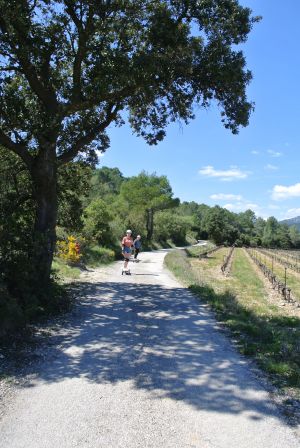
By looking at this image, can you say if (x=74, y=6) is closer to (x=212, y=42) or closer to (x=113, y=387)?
(x=212, y=42)

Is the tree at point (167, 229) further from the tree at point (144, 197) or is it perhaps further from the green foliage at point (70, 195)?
the green foliage at point (70, 195)

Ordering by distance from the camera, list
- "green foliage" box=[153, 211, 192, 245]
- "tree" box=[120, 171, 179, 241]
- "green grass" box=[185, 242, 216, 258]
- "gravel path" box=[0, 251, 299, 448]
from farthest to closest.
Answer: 1. "green foliage" box=[153, 211, 192, 245]
2. "tree" box=[120, 171, 179, 241]
3. "green grass" box=[185, 242, 216, 258]
4. "gravel path" box=[0, 251, 299, 448]

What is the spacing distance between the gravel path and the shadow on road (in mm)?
15

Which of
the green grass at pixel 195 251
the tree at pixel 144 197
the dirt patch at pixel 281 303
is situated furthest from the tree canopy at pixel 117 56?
the tree at pixel 144 197

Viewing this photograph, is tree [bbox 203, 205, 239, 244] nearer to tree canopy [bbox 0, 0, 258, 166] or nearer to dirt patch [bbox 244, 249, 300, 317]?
dirt patch [bbox 244, 249, 300, 317]

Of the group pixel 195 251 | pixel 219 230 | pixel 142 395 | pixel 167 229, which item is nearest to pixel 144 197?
pixel 195 251

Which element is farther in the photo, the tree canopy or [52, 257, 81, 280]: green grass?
[52, 257, 81, 280]: green grass

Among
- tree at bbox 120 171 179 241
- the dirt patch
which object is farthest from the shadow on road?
tree at bbox 120 171 179 241

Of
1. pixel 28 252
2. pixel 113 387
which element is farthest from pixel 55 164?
pixel 113 387

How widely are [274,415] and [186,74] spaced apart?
9.36 metres

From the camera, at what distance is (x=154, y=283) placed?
16.1m

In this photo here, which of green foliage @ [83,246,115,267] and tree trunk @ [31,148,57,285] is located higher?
tree trunk @ [31,148,57,285]

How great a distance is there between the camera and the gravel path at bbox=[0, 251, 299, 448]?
421 centimetres

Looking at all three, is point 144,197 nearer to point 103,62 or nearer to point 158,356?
point 103,62
